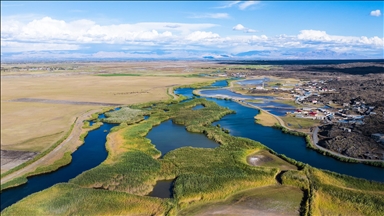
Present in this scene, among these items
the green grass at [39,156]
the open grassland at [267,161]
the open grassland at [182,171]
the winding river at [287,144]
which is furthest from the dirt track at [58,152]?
the open grassland at [267,161]

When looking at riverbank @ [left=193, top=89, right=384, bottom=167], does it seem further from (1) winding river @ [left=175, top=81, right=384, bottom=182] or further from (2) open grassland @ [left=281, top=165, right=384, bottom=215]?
(2) open grassland @ [left=281, top=165, right=384, bottom=215]

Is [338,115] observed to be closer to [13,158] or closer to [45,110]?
[13,158]

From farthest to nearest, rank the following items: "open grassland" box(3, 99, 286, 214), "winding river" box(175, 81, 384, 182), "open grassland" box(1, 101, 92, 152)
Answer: "open grassland" box(1, 101, 92, 152) < "winding river" box(175, 81, 384, 182) < "open grassland" box(3, 99, 286, 214)

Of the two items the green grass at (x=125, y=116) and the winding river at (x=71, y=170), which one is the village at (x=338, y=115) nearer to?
the green grass at (x=125, y=116)

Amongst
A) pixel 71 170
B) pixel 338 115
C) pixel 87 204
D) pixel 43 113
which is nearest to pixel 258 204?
pixel 87 204

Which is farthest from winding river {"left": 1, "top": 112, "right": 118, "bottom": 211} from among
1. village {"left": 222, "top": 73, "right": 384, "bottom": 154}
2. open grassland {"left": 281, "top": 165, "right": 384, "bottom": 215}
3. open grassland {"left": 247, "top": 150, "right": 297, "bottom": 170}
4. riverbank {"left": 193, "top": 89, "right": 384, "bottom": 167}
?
village {"left": 222, "top": 73, "right": 384, "bottom": 154}

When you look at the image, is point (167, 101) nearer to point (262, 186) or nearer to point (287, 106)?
point (287, 106)

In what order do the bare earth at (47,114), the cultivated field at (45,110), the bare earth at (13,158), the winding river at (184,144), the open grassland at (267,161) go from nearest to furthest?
1. the winding river at (184,144)
2. the bare earth at (13,158)
3. the open grassland at (267,161)
4. the bare earth at (47,114)
5. the cultivated field at (45,110)
